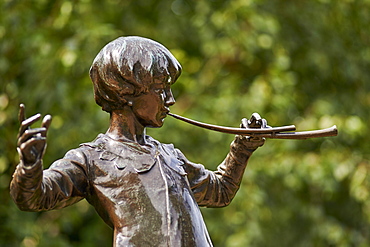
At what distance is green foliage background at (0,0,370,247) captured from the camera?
896cm

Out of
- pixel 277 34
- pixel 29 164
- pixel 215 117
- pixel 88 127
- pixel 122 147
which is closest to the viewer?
pixel 29 164

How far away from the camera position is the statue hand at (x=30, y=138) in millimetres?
3105

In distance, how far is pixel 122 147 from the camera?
3.72 meters

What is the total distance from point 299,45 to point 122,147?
25.3 ft

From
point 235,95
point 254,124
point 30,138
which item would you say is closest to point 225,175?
point 254,124

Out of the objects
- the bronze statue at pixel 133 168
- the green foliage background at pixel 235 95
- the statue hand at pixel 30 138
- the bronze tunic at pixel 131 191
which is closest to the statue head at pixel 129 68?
the bronze statue at pixel 133 168

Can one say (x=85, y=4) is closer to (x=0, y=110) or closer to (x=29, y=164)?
(x=0, y=110)

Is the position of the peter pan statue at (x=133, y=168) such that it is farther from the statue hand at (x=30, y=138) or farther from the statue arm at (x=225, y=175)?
the statue hand at (x=30, y=138)

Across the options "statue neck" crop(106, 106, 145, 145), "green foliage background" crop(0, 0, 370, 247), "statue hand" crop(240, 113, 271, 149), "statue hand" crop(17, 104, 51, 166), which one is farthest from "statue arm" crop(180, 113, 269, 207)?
"green foliage background" crop(0, 0, 370, 247)

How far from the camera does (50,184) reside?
3.44m

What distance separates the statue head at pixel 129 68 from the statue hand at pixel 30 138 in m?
0.60

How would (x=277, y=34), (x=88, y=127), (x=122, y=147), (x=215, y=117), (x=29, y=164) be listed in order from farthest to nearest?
1. (x=277, y=34)
2. (x=215, y=117)
3. (x=88, y=127)
4. (x=122, y=147)
5. (x=29, y=164)

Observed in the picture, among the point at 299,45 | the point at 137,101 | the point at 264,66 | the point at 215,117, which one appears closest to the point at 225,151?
the point at 215,117

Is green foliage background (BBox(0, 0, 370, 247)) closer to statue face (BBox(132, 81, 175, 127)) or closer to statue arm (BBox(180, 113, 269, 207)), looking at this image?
statue arm (BBox(180, 113, 269, 207))
